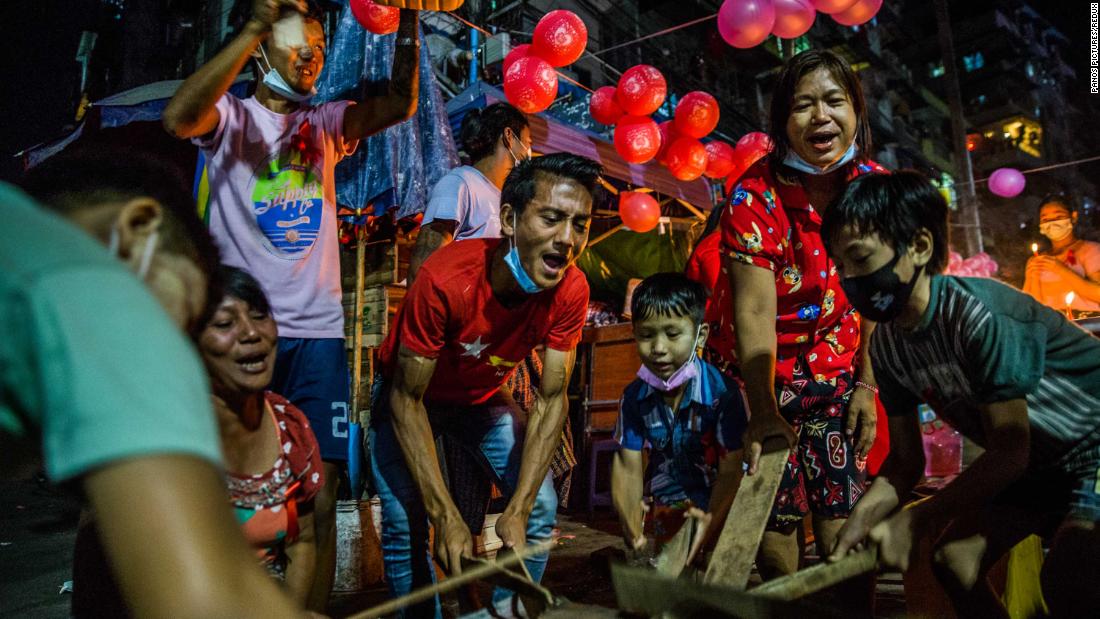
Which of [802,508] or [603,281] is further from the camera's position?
[603,281]

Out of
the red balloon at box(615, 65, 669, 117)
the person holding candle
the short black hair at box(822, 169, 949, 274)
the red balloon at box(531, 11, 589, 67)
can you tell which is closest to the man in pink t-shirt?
the short black hair at box(822, 169, 949, 274)

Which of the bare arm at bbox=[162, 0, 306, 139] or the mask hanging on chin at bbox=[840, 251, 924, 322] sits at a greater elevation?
the bare arm at bbox=[162, 0, 306, 139]

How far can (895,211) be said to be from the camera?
1942 millimetres

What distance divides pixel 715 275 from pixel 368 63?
3261mm

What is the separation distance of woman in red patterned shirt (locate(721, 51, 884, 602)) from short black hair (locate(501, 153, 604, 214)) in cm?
56

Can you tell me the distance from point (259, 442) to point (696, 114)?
6.54 meters

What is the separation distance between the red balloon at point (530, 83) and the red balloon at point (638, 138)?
3.68 feet

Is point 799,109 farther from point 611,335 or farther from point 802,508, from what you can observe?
point 611,335

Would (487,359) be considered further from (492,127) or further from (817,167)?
(492,127)

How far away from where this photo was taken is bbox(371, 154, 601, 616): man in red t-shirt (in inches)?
94.0

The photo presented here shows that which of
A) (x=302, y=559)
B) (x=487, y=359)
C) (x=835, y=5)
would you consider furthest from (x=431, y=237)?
(x=835, y=5)

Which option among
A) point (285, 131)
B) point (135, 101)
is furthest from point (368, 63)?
point (285, 131)

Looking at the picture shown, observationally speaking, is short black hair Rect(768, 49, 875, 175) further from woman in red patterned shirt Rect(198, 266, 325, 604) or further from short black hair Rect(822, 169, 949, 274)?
woman in red patterned shirt Rect(198, 266, 325, 604)

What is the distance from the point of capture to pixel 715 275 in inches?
148
